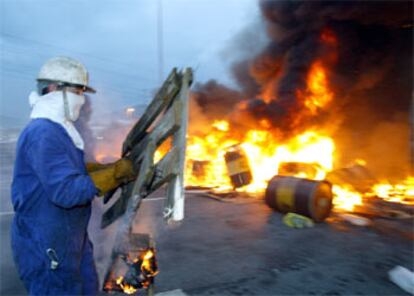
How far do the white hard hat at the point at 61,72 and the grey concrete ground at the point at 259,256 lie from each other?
2590 mm

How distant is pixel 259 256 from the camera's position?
497cm

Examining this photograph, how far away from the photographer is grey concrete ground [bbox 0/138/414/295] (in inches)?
160

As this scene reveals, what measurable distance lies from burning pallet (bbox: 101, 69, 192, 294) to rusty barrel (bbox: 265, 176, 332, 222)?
14.2 feet

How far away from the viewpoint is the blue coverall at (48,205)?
202 cm

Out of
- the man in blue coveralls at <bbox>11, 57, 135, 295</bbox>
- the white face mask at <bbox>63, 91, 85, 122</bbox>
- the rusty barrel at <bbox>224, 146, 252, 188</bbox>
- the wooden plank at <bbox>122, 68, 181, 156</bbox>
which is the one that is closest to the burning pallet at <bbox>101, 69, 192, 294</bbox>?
the wooden plank at <bbox>122, 68, 181, 156</bbox>

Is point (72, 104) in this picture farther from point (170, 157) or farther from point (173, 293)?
point (173, 293)

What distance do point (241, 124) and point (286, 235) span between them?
7166 mm

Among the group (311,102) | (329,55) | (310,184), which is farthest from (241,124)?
(310,184)

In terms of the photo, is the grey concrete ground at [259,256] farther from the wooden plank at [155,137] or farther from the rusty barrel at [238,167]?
the rusty barrel at [238,167]

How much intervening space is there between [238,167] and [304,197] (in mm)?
3349

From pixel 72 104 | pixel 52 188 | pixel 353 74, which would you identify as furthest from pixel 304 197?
pixel 353 74

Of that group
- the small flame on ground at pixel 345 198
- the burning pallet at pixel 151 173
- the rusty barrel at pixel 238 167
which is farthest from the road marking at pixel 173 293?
the rusty barrel at pixel 238 167

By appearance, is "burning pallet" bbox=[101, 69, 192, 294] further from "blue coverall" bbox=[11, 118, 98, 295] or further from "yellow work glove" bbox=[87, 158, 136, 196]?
"blue coverall" bbox=[11, 118, 98, 295]

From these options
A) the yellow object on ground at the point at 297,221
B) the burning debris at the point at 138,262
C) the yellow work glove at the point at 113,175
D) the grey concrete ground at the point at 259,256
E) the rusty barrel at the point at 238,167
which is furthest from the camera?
the rusty barrel at the point at 238,167
